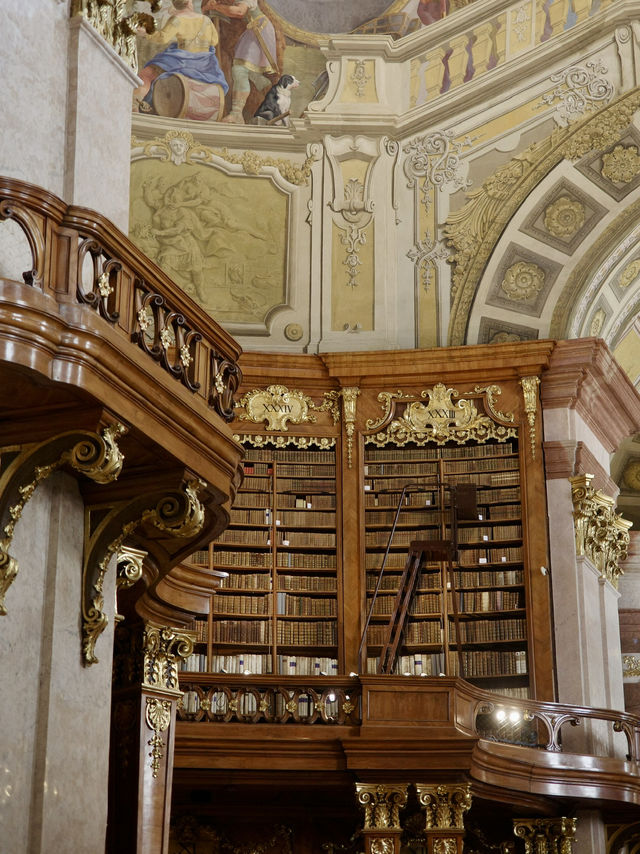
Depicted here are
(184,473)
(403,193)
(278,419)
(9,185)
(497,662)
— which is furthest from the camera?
(403,193)

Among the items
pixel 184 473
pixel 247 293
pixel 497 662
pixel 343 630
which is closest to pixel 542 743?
→ pixel 497 662

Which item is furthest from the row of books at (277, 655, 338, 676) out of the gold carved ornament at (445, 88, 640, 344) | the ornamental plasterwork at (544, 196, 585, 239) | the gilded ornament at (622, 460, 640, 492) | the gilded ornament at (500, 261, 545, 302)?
the gilded ornament at (622, 460, 640, 492)

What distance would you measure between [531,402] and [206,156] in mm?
4258

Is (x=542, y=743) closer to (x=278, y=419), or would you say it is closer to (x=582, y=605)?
(x=582, y=605)

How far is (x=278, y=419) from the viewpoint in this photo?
13.9 m

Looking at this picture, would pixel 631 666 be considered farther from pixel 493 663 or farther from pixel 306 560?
pixel 306 560

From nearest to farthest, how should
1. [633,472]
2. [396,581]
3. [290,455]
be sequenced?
[396,581], [290,455], [633,472]

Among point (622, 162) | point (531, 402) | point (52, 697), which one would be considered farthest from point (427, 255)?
point (52, 697)

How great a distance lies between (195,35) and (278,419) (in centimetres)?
421

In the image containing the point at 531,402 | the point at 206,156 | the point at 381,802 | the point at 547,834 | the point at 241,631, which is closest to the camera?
the point at 381,802

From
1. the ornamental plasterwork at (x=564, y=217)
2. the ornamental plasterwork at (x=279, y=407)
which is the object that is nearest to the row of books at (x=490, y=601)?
the ornamental plasterwork at (x=279, y=407)

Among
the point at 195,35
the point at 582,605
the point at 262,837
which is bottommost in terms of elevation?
the point at 262,837

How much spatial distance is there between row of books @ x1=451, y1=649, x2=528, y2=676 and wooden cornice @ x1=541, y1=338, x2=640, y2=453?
7.92 ft

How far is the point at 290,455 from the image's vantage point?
1385 centimetres
